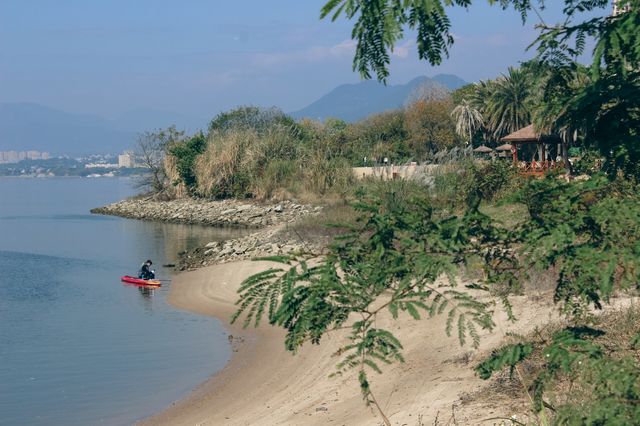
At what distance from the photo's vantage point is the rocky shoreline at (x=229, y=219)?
35.3 m

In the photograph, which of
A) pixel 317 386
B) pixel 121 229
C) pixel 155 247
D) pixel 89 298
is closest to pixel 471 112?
pixel 121 229

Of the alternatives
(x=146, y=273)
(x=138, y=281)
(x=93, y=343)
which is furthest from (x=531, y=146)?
(x=93, y=343)

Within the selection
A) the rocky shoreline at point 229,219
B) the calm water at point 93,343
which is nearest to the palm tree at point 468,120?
the rocky shoreline at point 229,219

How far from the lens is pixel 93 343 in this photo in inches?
815

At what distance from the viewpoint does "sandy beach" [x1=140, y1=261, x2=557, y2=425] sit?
10.2 m

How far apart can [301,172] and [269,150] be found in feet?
16.1

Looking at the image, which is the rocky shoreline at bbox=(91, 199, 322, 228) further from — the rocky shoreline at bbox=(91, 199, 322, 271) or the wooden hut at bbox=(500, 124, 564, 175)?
the wooden hut at bbox=(500, 124, 564, 175)

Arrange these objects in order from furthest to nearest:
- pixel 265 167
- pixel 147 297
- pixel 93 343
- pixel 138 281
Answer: pixel 265 167 < pixel 138 281 < pixel 147 297 < pixel 93 343

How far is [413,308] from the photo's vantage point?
4.45 m

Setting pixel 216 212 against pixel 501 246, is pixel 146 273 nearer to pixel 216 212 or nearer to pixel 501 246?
pixel 501 246

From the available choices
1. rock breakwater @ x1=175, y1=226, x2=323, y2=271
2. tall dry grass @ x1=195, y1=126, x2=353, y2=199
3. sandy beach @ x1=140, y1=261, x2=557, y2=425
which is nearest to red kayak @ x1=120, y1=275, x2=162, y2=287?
rock breakwater @ x1=175, y1=226, x2=323, y2=271

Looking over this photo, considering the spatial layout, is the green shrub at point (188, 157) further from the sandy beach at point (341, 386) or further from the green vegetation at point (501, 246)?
the green vegetation at point (501, 246)

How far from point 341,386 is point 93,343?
9.74 metres

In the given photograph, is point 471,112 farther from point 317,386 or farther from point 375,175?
point 317,386
